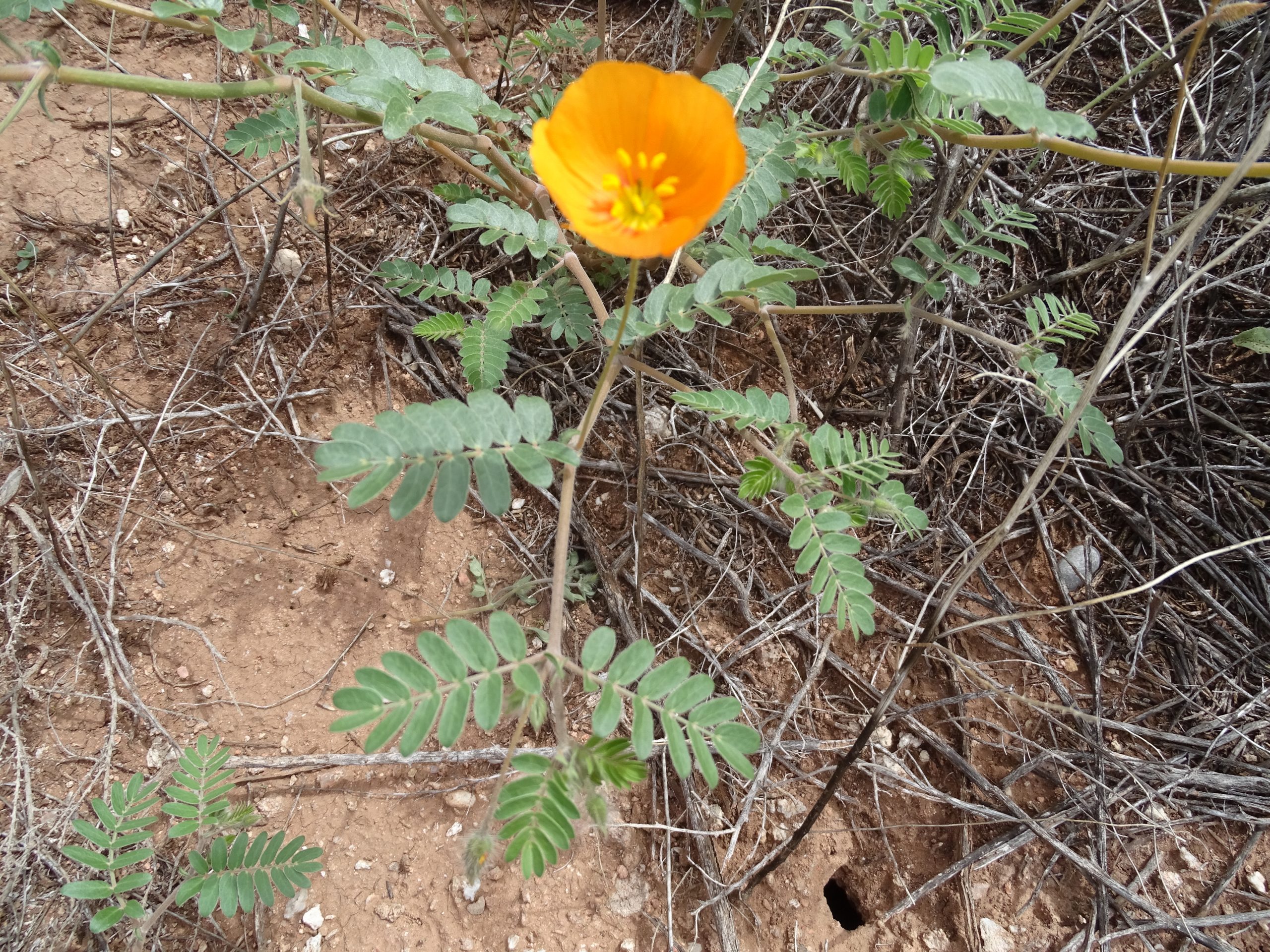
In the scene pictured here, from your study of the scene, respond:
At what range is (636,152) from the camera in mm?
1525

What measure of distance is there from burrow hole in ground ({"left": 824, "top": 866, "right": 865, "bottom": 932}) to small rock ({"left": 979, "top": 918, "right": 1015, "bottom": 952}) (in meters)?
0.31

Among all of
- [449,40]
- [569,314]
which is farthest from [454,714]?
[449,40]

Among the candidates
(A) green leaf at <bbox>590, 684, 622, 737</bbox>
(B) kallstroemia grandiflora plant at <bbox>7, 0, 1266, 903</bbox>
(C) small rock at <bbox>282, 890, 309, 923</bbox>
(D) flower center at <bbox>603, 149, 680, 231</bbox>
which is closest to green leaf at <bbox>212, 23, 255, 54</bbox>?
(B) kallstroemia grandiflora plant at <bbox>7, 0, 1266, 903</bbox>

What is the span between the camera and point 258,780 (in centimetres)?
190

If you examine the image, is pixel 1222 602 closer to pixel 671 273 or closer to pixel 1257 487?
pixel 1257 487

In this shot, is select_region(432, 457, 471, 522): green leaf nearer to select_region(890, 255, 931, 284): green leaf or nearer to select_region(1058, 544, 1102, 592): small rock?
select_region(890, 255, 931, 284): green leaf

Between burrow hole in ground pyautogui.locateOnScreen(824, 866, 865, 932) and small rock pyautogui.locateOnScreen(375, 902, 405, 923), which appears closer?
small rock pyautogui.locateOnScreen(375, 902, 405, 923)

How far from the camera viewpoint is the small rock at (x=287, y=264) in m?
2.48

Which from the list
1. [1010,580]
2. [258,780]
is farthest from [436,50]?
[1010,580]

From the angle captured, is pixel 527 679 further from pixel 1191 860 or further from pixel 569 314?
pixel 1191 860

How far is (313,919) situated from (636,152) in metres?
1.90

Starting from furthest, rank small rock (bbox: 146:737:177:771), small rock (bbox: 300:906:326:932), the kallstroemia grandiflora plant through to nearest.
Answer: small rock (bbox: 146:737:177:771), small rock (bbox: 300:906:326:932), the kallstroemia grandiflora plant

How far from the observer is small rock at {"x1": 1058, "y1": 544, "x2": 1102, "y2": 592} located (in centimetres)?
239

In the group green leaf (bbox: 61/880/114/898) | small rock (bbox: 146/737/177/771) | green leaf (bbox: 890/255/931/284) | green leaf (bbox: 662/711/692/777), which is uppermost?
green leaf (bbox: 890/255/931/284)
